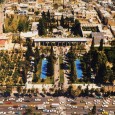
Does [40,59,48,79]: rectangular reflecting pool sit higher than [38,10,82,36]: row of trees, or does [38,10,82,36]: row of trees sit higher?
[38,10,82,36]: row of trees

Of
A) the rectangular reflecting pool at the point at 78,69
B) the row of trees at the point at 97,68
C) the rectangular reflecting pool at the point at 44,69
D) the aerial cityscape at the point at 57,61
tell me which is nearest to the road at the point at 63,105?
the aerial cityscape at the point at 57,61

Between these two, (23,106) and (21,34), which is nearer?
(23,106)

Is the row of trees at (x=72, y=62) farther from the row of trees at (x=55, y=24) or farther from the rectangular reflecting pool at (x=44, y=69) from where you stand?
the row of trees at (x=55, y=24)

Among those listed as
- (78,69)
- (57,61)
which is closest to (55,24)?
(57,61)

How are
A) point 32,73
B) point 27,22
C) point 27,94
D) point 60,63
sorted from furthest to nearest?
point 27,22
point 60,63
point 32,73
point 27,94

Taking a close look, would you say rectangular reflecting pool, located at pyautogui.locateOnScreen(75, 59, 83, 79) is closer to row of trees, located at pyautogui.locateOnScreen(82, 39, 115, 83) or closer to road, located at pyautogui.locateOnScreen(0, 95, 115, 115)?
row of trees, located at pyautogui.locateOnScreen(82, 39, 115, 83)

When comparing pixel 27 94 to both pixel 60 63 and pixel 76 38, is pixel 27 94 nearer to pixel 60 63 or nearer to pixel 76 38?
pixel 60 63

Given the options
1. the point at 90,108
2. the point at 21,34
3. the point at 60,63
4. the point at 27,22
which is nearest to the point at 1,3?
the point at 27,22

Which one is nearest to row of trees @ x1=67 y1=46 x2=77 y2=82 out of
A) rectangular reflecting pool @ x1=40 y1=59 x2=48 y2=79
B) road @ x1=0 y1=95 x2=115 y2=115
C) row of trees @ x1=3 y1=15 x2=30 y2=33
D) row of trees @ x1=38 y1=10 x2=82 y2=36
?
rectangular reflecting pool @ x1=40 y1=59 x2=48 y2=79
